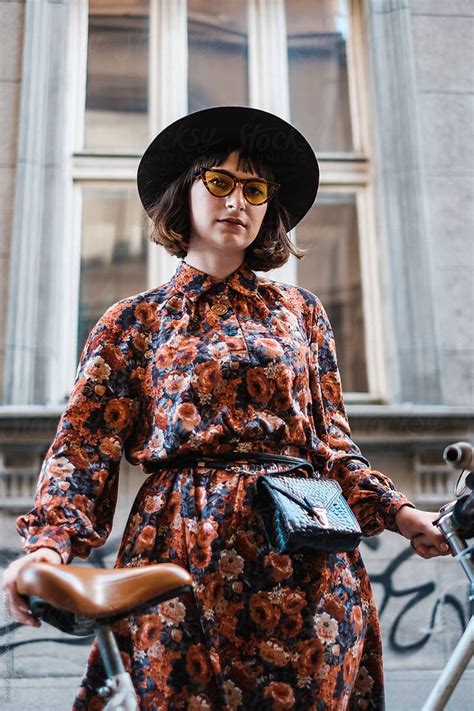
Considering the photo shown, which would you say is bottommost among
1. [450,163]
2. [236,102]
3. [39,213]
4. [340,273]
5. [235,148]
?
[235,148]

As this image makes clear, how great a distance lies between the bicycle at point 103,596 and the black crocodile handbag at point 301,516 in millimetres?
225

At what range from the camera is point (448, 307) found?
397 cm

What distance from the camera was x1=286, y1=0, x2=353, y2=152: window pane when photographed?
444cm

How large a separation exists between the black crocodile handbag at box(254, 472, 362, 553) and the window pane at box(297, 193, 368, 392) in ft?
8.50

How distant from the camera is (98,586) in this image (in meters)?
1.25

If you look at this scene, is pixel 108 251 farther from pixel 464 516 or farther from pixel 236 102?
pixel 464 516

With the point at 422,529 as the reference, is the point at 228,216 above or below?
above

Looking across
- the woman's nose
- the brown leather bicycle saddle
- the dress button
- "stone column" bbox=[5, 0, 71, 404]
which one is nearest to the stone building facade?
"stone column" bbox=[5, 0, 71, 404]

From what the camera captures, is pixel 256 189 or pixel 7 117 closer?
pixel 256 189

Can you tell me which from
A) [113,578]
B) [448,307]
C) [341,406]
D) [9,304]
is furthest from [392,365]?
[113,578]

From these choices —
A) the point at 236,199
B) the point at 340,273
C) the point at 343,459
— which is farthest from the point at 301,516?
the point at 340,273

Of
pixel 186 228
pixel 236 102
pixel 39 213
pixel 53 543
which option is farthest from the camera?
pixel 236 102

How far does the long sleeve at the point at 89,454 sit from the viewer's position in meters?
1.44

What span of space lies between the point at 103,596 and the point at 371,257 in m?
3.28
